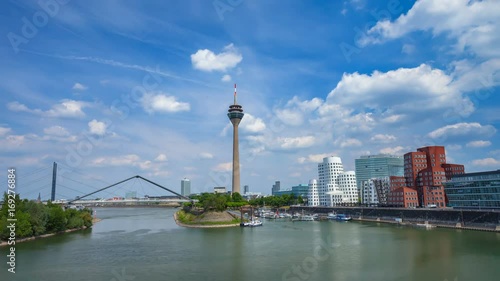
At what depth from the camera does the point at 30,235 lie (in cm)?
2756

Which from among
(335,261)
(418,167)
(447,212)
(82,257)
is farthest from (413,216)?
(82,257)

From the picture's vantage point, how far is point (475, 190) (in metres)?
35.5

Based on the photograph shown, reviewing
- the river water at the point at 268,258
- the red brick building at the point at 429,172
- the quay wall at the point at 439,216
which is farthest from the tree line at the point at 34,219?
the red brick building at the point at 429,172

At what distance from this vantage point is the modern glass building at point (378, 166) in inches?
3593

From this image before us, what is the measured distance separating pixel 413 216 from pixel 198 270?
2863 centimetres

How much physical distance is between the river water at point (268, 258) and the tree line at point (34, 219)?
4.02ft

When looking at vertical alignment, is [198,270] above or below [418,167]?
below

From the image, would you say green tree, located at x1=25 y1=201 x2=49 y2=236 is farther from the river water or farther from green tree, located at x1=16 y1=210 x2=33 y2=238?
the river water

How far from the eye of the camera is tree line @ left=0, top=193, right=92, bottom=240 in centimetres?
2572

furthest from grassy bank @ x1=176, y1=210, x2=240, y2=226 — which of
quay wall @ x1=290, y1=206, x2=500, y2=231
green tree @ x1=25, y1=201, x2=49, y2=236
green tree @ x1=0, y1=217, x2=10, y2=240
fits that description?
green tree @ x1=0, y1=217, x2=10, y2=240

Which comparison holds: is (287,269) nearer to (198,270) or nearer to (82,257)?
(198,270)

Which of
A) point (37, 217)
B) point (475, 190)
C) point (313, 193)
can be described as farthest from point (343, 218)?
point (37, 217)

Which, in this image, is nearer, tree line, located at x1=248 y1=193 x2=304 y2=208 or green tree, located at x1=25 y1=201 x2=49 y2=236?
green tree, located at x1=25 y1=201 x2=49 y2=236

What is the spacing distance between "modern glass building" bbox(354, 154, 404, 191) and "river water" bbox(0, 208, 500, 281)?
6656 centimetres
